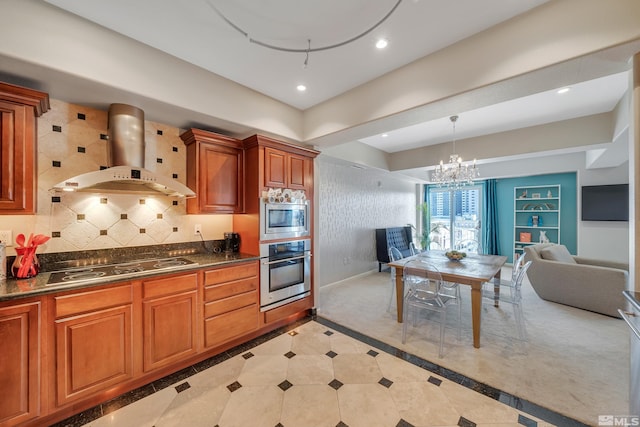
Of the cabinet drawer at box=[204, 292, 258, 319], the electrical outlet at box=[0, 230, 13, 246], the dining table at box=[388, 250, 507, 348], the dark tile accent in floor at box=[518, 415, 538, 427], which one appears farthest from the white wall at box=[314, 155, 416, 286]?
the electrical outlet at box=[0, 230, 13, 246]

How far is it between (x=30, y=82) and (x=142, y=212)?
124cm

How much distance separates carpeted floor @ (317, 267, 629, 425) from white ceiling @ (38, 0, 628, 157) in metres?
2.84

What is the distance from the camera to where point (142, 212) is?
2480 mm

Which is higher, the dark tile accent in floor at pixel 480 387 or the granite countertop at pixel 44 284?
the granite countertop at pixel 44 284

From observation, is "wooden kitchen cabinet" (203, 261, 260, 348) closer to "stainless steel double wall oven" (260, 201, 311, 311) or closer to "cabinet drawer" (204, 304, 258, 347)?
"cabinet drawer" (204, 304, 258, 347)

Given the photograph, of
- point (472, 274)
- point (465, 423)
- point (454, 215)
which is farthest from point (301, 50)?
point (454, 215)

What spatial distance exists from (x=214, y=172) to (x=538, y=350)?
3.96 meters

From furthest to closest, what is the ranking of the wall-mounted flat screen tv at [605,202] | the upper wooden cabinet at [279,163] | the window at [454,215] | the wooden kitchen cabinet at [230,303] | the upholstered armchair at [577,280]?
the window at [454,215]
the wall-mounted flat screen tv at [605,202]
the upholstered armchair at [577,280]
the upper wooden cabinet at [279,163]
the wooden kitchen cabinet at [230,303]

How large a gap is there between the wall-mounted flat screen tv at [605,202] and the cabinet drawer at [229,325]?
669cm

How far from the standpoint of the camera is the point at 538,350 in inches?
96.7

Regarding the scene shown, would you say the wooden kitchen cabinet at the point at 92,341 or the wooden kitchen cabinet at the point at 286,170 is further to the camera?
the wooden kitchen cabinet at the point at 286,170

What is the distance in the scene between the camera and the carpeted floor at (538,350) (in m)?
1.85

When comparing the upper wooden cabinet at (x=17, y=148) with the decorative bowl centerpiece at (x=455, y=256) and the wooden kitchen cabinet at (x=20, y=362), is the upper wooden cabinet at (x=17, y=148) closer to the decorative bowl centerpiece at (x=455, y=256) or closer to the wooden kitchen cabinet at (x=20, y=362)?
the wooden kitchen cabinet at (x=20, y=362)

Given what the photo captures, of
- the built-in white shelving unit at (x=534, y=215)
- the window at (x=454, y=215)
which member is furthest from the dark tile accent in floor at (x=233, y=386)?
the built-in white shelving unit at (x=534, y=215)
